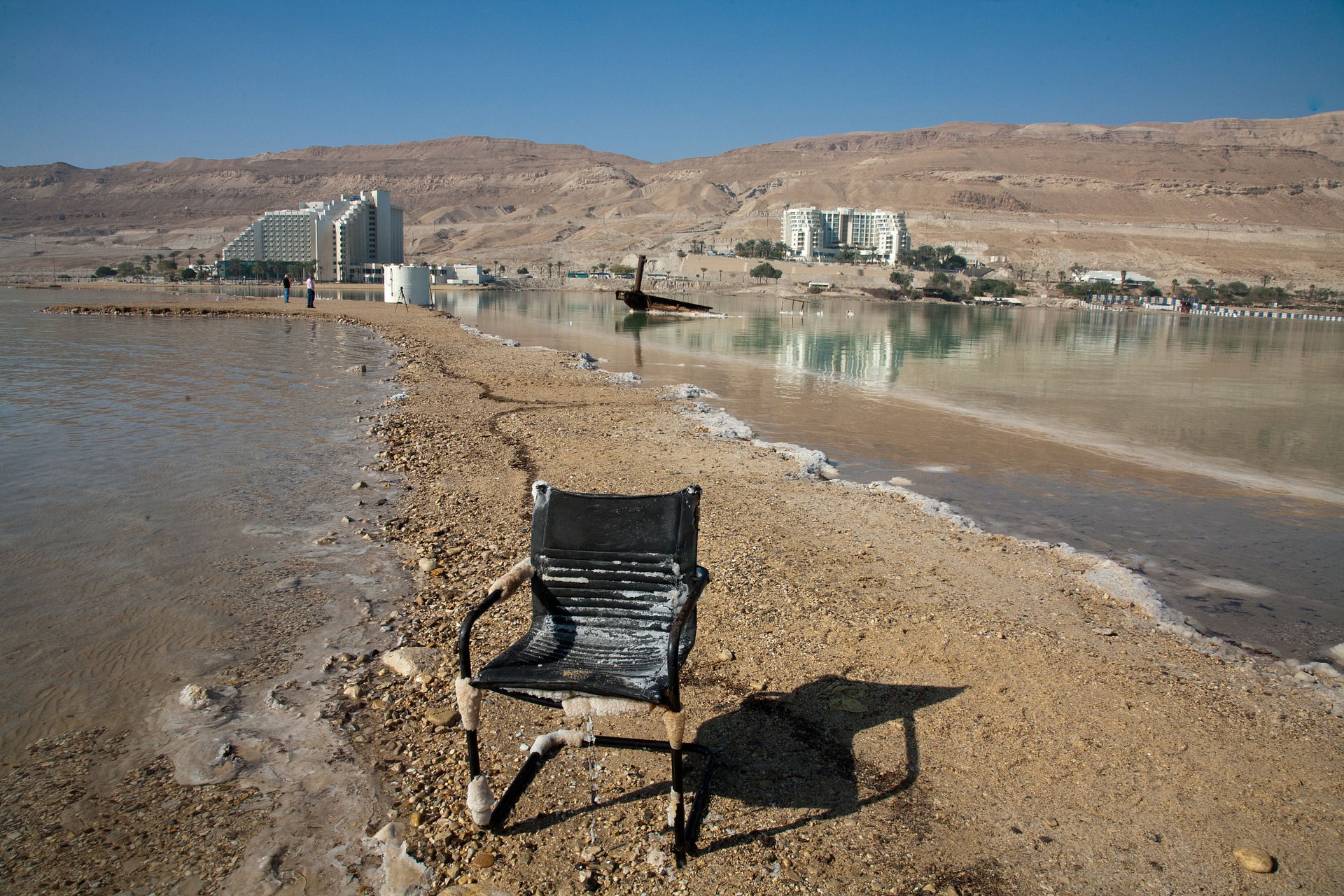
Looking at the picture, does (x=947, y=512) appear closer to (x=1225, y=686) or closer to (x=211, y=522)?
(x=1225, y=686)

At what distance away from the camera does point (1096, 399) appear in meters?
18.8

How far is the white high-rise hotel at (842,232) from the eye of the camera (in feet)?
475

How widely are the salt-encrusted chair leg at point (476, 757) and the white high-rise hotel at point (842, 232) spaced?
462 feet

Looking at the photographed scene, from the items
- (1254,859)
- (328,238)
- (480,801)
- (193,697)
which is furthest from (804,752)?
(328,238)

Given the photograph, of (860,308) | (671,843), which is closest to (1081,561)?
(671,843)

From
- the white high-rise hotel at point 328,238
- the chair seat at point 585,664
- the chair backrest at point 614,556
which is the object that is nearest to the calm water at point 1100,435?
the chair backrest at point 614,556

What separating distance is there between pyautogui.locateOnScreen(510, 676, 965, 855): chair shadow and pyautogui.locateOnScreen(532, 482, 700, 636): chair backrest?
66 centimetres

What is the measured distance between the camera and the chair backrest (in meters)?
3.37

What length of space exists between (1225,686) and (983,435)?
8.99m

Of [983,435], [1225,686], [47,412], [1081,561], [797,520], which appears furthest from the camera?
[983,435]

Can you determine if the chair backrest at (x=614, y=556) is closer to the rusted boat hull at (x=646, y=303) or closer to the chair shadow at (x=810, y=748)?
the chair shadow at (x=810, y=748)

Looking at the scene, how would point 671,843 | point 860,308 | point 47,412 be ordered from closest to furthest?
point 671,843, point 47,412, point 860,308

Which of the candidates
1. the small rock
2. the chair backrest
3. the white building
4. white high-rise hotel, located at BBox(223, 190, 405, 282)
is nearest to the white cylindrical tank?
the small rock

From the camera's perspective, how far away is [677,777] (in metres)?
2.91
